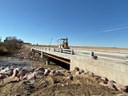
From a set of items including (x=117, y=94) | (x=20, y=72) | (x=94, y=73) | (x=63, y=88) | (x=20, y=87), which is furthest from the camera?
(x=20, y=72)

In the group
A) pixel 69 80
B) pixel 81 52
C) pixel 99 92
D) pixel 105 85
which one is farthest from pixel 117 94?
pixel 81 52

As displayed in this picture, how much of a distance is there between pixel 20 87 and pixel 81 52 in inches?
241

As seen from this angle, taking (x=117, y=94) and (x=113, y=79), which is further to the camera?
(x=113, y=79)

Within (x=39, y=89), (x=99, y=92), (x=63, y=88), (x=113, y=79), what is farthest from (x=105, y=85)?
(x=39, y=89)

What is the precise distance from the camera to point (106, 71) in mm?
8953

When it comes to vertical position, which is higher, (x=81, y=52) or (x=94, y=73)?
(x=81, y=52)

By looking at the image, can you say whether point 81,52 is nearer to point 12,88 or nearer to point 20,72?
point 20,72

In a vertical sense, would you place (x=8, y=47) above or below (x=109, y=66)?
above

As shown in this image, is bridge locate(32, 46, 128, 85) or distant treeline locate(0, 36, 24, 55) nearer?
bridge locate(32, 46, 128, 85)

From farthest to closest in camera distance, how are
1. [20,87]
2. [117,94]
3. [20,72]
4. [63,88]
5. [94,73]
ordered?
[20,72], [94,73], [20,87], [63,88], [117,94]

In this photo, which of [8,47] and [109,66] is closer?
[109,66]

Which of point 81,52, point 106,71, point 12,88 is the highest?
point 81,52

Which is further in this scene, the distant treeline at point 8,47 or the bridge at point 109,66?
the distant treeline at point 8,47

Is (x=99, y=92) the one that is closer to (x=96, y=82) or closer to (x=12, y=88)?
(x=96, y=82)
